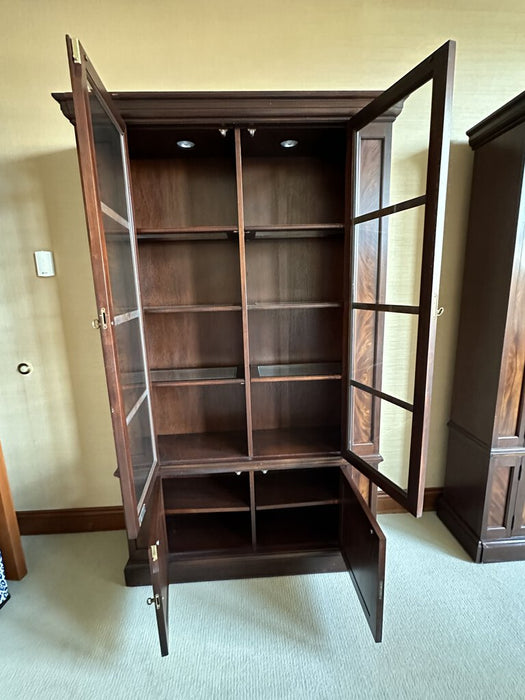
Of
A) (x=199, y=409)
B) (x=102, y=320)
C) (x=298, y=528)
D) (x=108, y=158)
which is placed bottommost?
(x=298, y=528)

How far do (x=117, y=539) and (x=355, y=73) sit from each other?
2.77 metres

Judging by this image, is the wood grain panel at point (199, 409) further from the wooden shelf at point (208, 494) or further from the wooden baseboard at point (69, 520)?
the wooden baseboard at point (69, 520)

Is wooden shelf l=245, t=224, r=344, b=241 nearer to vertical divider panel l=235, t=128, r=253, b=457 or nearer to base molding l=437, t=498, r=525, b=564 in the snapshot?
vertical divider panel l=235, t=128, r=253, b=457

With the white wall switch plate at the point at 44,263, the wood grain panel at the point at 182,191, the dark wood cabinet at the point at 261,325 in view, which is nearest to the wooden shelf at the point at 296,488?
the dark wood cabinet at the point at 261,325

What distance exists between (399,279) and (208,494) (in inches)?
58.9

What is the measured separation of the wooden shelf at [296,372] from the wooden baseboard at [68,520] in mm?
1234

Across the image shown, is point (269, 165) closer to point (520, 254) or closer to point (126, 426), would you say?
point (520, 254)

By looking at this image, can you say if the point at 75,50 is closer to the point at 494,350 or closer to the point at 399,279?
the point at 399,279

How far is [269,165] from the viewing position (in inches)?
63.5

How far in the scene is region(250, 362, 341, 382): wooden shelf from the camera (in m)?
1.53

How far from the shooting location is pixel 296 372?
5.43ft

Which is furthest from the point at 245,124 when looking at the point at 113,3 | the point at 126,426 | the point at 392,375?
the point at 392,375

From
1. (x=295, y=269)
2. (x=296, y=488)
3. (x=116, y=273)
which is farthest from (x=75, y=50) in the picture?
(x=296, y=488)

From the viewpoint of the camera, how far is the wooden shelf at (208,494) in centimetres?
161
